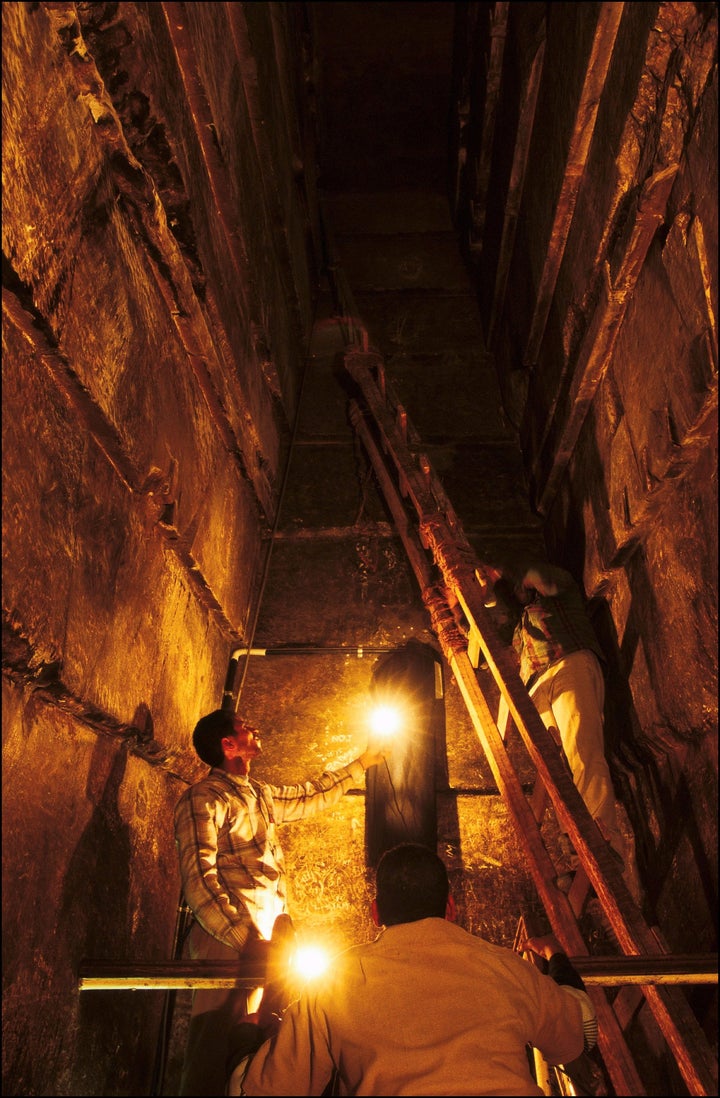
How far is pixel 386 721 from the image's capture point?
457 centimetres

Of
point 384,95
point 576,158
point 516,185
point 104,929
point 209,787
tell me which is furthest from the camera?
point 384,95

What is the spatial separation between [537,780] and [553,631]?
1201 millimetres

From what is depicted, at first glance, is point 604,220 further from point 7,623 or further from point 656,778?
point 7,623

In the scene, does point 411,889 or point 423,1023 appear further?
point 411,889

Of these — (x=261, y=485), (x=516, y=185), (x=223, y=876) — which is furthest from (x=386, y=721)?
(x=516, y=185)

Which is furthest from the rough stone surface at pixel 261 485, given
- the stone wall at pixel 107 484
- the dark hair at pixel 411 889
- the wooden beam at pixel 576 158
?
the dark hair at pixel 411 889

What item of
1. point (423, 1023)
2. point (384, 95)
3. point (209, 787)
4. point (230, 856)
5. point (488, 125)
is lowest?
point (423, 1023)

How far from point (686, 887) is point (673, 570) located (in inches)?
68.0

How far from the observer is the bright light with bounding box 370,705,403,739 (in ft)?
14.8

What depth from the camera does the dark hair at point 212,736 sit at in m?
3.78

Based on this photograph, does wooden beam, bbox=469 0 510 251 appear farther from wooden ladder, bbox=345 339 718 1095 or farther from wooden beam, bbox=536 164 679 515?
wooden beam, bbox=536 164 679 515

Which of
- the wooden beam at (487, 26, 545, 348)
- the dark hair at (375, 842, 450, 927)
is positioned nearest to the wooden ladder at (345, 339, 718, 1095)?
the dark hair at (375, 842, 450, 927)

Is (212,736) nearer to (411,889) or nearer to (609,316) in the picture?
(411,889)

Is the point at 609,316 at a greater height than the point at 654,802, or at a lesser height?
greater
